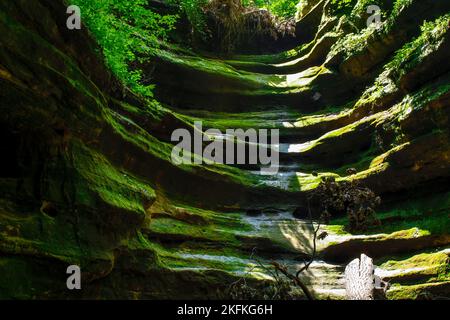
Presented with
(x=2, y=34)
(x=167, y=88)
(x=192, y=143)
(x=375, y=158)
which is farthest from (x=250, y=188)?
(x=2, y=34)

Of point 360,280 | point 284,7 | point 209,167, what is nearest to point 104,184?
point 209,167

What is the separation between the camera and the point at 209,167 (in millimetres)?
11898

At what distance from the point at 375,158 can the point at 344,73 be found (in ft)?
18.3

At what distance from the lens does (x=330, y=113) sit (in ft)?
51.3

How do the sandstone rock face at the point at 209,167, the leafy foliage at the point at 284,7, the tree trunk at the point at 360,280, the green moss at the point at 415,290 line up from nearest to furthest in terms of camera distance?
1. the sandstone rock face at the point at 209,167
2. the tree trunk at the point at 360,280
3. the green moss at the point at 415,290
4. the leafy foliage at the point at 284,7

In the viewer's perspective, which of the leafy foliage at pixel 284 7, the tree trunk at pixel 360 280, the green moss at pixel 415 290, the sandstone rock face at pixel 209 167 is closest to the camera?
the sandstone rock face at pixel 209 167

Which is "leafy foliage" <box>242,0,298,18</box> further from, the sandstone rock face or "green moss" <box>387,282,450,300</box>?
"green moss" <box>387,282,450,300</box>

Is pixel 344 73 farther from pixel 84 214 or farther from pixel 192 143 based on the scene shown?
pixel 84 214

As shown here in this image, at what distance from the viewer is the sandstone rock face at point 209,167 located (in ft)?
21.0

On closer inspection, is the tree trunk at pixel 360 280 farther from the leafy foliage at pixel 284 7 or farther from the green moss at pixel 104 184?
the leafy foliage at pixel 284 7

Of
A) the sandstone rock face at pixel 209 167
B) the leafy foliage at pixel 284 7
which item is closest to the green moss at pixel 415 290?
the sandstone rock face at pixel 209 167

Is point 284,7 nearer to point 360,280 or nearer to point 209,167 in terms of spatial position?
point 209,167

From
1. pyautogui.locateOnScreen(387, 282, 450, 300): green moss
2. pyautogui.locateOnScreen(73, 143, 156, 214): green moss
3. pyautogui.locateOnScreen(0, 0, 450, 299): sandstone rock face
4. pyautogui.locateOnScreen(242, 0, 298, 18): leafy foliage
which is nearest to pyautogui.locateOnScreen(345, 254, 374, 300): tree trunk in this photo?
pyautogui.locateOnScreen(0, 0, 450, 299): sandstone rock face

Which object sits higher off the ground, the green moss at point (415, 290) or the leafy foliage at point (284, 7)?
the leafy foliage at point (284, 7)
